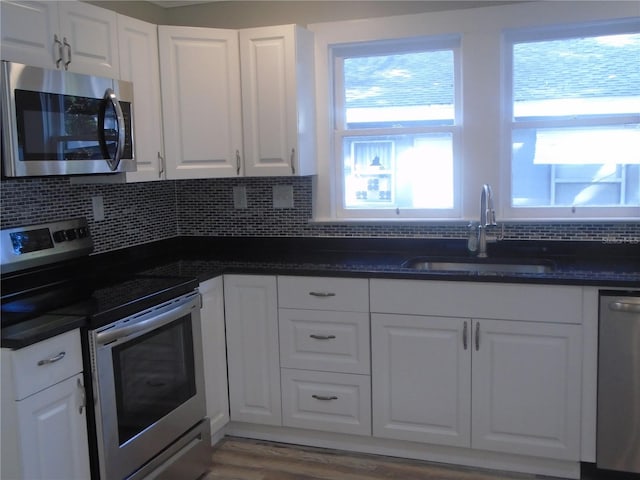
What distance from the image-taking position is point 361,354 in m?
2.87

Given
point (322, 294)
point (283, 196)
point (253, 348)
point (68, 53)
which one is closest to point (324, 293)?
point (322, 294)

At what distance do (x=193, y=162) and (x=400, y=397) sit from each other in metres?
1.51

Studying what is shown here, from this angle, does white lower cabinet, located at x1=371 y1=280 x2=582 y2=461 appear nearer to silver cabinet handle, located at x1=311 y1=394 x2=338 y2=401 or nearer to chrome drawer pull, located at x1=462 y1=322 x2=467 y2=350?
chrome drawer pull, located at x1=462 y1=322 x2=467 y2=350

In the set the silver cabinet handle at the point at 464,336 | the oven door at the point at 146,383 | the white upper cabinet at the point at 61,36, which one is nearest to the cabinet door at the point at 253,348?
the oven door at the point at 146,383

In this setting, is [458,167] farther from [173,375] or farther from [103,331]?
[103,331]

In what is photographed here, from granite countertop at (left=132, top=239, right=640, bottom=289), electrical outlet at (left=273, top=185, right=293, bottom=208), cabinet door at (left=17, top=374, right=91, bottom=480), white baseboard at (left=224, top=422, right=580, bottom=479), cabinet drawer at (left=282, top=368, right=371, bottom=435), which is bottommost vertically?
white baseboard at (left=224, top=422, right=580, bottom=479)

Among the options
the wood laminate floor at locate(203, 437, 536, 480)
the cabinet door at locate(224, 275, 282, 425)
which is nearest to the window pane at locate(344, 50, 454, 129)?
the cabinet door at locate(224, 275, 282, 425)

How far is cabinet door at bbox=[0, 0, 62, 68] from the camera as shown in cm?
218

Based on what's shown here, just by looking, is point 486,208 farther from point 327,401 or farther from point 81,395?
point 81,395

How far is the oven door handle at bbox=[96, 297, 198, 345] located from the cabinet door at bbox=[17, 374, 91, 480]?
15cm

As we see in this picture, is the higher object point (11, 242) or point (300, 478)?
point (11, 242)

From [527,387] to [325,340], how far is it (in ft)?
2.95

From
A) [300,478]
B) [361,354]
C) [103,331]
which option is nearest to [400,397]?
[361,354]

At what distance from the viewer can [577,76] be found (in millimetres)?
3014
